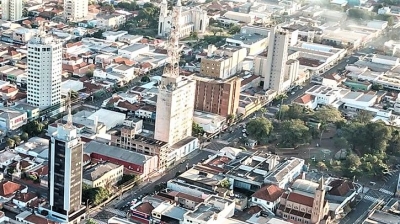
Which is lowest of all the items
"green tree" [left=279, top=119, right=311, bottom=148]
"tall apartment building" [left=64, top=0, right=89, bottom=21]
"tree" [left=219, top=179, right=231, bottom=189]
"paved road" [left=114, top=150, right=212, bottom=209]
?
"paved road" [left=114, top=150, right=212, bottom=209]

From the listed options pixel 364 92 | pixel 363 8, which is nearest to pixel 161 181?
pixel 364 92

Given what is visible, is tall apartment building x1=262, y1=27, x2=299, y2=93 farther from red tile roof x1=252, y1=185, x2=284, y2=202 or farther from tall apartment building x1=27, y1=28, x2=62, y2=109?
red tile roof x1=252, y1=185, x2=284, y2=202

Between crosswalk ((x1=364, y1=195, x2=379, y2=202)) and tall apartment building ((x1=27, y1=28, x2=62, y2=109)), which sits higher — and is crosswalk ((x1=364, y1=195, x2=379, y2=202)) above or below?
below

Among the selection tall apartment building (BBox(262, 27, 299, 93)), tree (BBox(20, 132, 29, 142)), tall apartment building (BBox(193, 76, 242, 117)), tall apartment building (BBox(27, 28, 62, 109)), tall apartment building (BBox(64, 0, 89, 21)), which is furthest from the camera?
tall apartment building (BBox(64, 0, 89, 21))

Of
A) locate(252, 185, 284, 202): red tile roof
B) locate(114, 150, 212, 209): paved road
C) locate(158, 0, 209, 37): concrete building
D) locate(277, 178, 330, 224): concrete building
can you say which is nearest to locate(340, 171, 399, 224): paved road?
locate(277, 178, 330, 224): concrete building

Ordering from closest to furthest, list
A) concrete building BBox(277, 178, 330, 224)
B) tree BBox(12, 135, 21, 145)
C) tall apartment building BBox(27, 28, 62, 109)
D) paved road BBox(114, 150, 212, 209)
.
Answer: concrete building BBox(277, 178, 330, 224) < paved road BBox(114, 150, 212, 209) < tree BBox(12, 135, 21, 145) < tall apartment building BBox(27, 28, 62, 109)

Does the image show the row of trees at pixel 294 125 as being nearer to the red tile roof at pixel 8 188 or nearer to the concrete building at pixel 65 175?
the concrete building at pixel 65 175

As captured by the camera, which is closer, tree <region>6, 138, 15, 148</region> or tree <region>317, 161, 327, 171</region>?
tree <region>317, 161, 327, 171</region>
